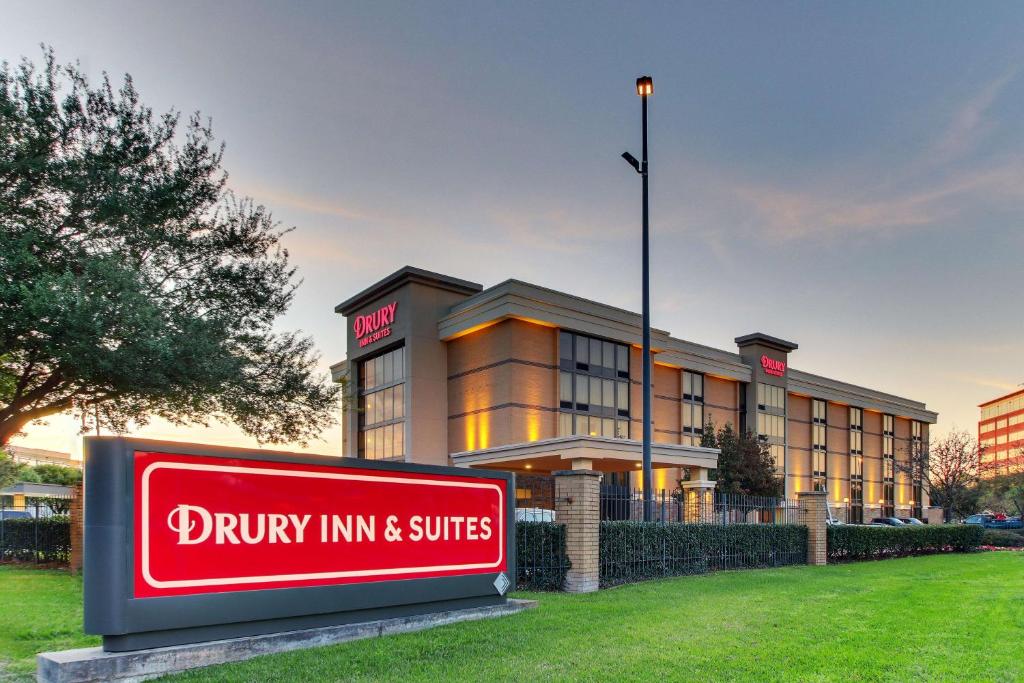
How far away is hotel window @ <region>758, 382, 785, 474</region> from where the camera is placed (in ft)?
192

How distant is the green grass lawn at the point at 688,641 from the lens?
737cm

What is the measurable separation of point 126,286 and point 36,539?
13.8 metres

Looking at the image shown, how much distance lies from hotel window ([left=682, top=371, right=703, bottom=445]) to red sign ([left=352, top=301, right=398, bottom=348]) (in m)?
22.3

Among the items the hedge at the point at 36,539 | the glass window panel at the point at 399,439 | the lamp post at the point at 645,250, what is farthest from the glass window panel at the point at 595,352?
the hedge at the point at 36,539

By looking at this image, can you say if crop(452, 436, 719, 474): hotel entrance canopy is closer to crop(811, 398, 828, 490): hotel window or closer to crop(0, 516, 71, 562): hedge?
crop(0, 516, 71, 562): hedge

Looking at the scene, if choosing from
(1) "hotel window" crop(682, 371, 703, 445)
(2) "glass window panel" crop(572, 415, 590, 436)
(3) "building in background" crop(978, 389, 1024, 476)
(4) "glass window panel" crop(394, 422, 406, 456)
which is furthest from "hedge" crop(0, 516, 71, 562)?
(3) "building in background" crop(978, 389, 1024, 476)

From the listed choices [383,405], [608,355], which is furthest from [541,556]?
[383,405]

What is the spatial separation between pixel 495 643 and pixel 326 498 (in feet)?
8.72

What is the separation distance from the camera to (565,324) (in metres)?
41.2

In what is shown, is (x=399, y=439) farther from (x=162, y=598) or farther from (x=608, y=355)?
(x=162, y=598)

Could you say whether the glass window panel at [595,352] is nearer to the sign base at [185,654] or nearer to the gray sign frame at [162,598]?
the sign base at [185,654]

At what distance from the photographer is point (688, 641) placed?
8875 millimetres

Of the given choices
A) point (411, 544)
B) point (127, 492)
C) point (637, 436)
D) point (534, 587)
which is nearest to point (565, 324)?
point (637, 436)

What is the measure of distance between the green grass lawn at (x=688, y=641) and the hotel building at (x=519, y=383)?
19.9m
